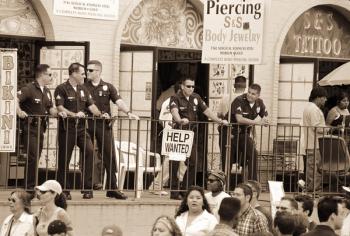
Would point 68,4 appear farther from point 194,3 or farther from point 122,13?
point 194,3

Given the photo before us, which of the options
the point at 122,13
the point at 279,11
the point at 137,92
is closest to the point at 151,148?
the point at 137,92

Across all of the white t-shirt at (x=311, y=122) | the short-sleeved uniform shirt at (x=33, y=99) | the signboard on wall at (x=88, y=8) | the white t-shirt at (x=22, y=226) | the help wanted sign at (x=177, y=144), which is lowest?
the white t-shirt at (x=22, y=226)

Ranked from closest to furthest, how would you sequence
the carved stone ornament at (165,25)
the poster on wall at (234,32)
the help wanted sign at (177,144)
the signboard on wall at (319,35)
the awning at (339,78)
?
the poster on wall at (234,32) < the help wanted sign at (177,144) < the carved stone ornament at (165,25) < the awning at (339,78) < the signboard on wall at (319,35)

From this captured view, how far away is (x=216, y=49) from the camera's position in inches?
621

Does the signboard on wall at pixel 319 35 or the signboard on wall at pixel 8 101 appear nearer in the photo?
the signboard on wall at pixel 8 101

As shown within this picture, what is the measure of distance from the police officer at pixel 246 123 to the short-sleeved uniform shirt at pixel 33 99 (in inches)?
120

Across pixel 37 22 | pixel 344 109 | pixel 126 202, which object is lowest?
pixel 126 202

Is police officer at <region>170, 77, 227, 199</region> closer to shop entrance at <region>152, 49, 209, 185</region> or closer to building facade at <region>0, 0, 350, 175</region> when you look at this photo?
building facade at <region>0, 0, 350, 175</region>

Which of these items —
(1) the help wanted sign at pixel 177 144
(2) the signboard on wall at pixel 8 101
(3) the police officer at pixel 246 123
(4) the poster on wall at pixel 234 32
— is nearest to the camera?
(2) the signboard on wall at pixel 8 101

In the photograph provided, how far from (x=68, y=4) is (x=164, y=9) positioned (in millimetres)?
2270

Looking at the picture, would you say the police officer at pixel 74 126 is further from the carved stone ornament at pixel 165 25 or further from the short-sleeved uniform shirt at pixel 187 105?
the carved stone ornament at pixel 165 25

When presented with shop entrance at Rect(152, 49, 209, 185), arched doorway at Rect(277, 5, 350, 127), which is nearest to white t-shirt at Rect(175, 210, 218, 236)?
shop entrance at Rect(152, 49, 209, 185)

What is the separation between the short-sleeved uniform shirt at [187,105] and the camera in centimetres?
1702

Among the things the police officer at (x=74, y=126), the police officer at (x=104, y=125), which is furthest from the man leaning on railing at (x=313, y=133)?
the police officer at (x=74, y=126)
